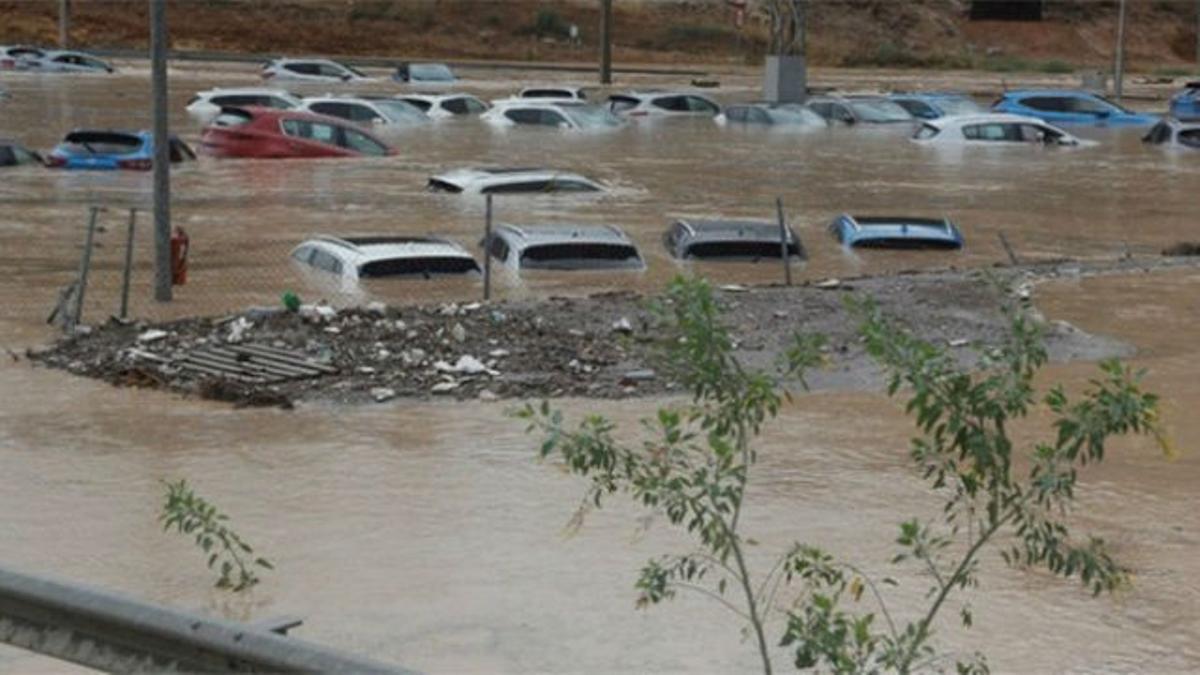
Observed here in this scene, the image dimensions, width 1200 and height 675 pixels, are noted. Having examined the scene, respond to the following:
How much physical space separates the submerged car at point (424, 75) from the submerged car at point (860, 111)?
15.0 meters

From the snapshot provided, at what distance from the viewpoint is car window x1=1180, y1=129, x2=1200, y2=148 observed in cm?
4872

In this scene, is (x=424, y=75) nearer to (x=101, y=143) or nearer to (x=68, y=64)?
(x=68, y=64)

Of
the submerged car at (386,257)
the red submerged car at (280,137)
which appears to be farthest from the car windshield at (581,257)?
the red submerged car at (280,137)

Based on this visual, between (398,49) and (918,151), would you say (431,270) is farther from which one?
(398,49)

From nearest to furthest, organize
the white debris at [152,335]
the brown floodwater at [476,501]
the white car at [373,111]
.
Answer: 1. the brown floodwater at [476,501]
2. the white debris at [152,335]
3. the white car at [373,111]

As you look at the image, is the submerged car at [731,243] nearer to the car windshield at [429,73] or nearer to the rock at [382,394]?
the rock at [382,394]

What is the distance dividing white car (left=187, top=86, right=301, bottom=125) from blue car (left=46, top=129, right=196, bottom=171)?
10.7 meters

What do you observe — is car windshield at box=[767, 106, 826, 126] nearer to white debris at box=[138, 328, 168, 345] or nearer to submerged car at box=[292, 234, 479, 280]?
submerged car at box=[292, 234, 479, 280]

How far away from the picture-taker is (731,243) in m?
27.5

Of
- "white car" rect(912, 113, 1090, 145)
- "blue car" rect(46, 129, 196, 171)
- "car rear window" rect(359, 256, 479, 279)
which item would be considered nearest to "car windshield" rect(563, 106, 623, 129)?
"white car" rect(912, 113, 1090, 145)

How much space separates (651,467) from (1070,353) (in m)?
13.6

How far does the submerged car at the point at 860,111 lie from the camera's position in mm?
54062

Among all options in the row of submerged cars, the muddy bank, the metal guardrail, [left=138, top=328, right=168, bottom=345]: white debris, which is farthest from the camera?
the row of submerged cars

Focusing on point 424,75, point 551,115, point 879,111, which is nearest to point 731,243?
point 551,115
